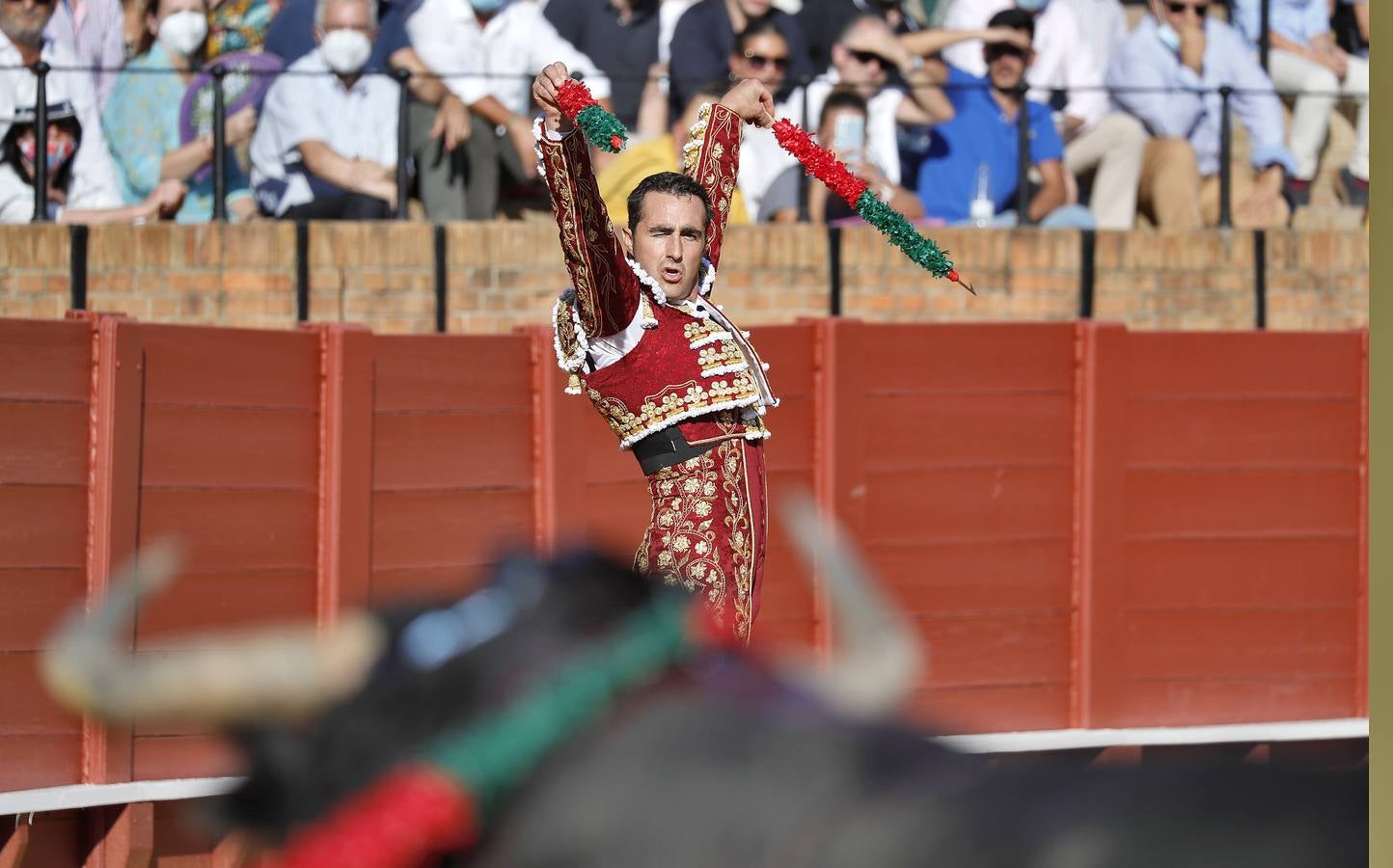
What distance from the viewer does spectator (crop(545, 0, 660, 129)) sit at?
6957 millimetres

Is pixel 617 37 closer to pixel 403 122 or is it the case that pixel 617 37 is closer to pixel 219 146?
pixel 403 122

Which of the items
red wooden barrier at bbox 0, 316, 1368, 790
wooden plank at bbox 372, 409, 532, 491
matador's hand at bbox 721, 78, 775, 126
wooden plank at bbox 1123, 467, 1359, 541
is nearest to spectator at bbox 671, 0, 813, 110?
red wooden barrier at bbox 0, 316, 1368, 790

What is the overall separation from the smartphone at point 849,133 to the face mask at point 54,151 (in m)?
2.63

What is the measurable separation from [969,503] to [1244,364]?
1216mm

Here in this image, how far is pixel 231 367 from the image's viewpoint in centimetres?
600

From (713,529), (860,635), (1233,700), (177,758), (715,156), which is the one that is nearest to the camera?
(860,635)

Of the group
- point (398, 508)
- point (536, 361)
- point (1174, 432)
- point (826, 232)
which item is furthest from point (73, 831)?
point (1174, 432)

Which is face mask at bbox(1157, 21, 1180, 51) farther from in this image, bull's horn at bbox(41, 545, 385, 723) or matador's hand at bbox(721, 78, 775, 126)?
bull's horn at bbox(41, 545, 385, 723)

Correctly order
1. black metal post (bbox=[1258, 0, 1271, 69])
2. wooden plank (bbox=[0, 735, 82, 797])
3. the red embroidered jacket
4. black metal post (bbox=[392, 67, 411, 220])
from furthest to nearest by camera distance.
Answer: black metal post (bbox=[1258, 0, 1271, 69])
black metal post (bbox=[392, 67, 411, 220])
wooden plank (bbox=[0, 735, 82, 797])
the red embroidered jacket

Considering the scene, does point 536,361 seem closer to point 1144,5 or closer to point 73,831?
point 73,831

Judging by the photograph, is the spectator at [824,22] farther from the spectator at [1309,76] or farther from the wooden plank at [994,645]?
the wooden plank at [994,645]

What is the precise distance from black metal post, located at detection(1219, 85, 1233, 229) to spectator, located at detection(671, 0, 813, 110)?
62.7 inches

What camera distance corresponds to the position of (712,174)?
12.2 ft

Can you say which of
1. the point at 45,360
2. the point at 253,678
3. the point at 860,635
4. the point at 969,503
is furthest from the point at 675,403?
the point at 969,503
